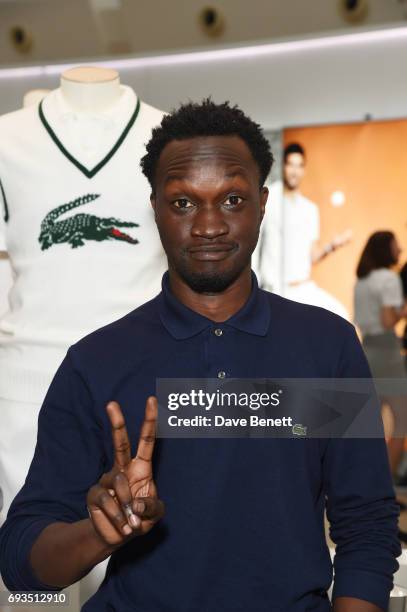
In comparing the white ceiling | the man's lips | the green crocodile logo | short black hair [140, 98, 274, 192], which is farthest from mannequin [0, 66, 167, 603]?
the white ceiling

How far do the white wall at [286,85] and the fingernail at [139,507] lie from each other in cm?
335

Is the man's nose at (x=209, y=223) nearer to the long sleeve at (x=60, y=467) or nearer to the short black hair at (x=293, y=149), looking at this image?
the long sleeve at (x=60, y=467)

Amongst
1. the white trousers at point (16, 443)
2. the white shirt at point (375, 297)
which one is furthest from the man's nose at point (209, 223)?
the white shirt at point (375, 297)

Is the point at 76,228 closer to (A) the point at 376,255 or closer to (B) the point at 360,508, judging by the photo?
(B) the point at 360,508

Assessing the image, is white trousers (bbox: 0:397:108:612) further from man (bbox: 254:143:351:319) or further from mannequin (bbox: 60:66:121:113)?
man (bbox: 254:143:351:319)

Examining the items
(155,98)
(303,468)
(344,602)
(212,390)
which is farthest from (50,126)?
(155,98)

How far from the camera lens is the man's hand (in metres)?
0.77

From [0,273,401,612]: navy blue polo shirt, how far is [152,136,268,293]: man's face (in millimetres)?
63

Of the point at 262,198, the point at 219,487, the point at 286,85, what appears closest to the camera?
the point at 219,487

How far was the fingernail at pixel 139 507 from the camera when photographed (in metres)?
0.76

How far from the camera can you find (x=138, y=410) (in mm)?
969

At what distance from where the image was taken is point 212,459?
3.16ft

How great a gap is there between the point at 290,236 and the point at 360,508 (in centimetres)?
309
